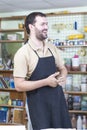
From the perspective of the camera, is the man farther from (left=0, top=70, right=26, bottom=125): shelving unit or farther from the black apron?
(left=0, top=70, right=26, bottom=125): shelving unit

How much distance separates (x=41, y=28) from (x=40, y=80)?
13.9 inches

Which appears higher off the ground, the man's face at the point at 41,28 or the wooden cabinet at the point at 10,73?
the man's face at the point at 41,28

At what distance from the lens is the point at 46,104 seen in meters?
1.76

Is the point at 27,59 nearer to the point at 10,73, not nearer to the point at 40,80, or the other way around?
the point at 40,80

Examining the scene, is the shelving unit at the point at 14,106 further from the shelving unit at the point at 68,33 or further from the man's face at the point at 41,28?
the man's face at the point at 41,28

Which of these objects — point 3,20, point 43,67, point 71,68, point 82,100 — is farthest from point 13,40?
point 43,67

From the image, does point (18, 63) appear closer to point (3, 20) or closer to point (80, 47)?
point (80, 47)

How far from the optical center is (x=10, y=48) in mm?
4902

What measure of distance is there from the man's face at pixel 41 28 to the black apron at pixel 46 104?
5.9 inches

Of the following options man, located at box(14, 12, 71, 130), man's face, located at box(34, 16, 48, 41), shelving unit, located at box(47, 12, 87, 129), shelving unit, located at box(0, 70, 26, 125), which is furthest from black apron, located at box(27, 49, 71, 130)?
shelving unit, located at box(0, 70, 26, 125)

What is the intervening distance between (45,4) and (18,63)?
296 centimetres

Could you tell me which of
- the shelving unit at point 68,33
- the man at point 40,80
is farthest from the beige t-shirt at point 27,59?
the shelving unit at point 68,33

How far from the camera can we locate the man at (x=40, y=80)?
5.69ft

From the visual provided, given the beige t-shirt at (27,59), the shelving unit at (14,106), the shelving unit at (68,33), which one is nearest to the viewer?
the beige t-shirt at (27,59)
